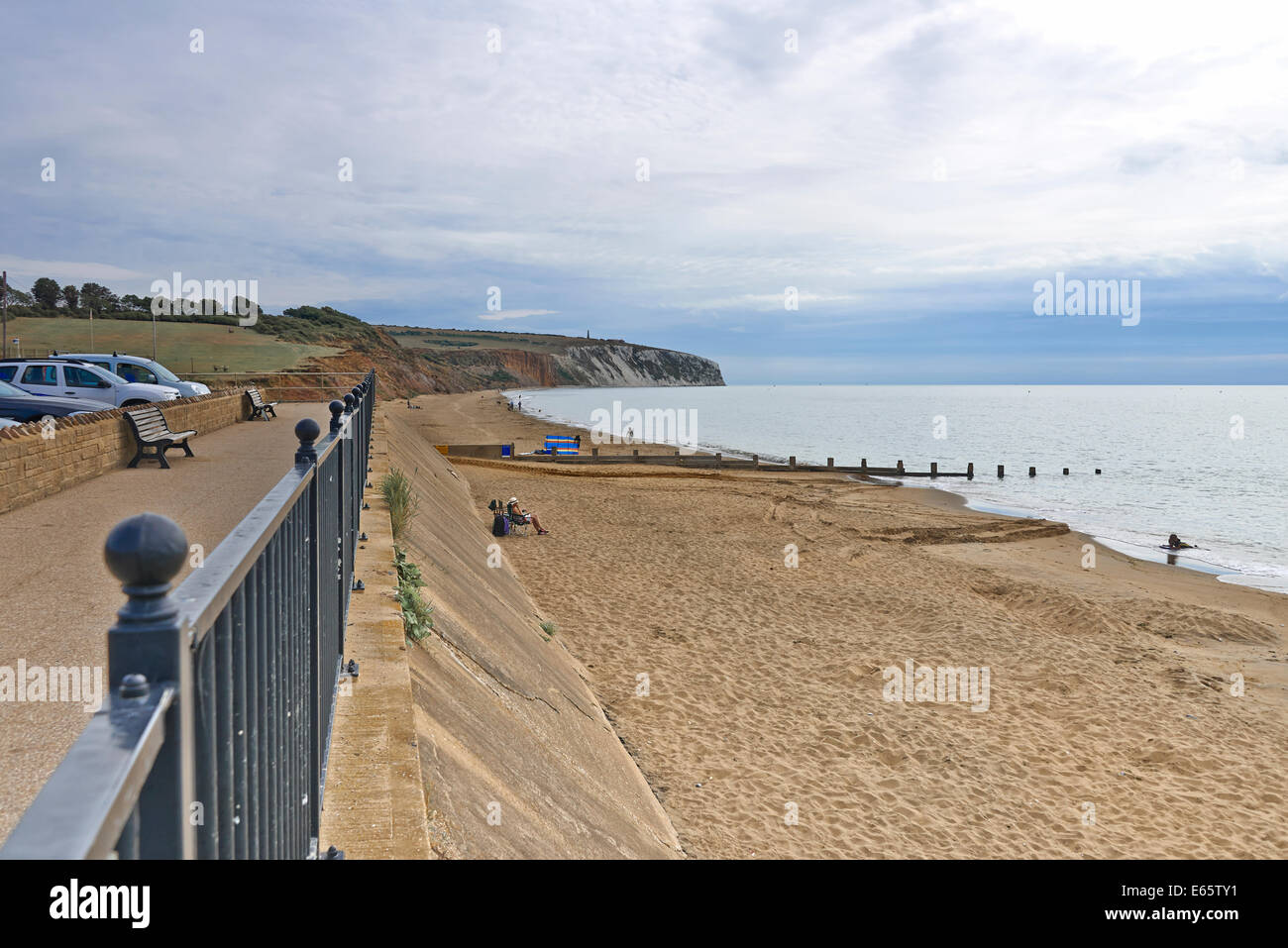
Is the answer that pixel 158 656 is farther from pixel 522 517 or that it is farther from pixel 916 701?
pixel 522 517

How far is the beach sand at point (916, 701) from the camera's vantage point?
7621mm

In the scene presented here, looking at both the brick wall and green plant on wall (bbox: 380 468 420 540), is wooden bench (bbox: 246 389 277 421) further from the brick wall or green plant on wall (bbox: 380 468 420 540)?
green plant on wall (bbox: 380 468 420 540)

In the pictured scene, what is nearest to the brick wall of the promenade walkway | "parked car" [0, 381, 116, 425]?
the promenade walkway

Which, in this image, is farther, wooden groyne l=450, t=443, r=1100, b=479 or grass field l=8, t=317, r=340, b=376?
grass field l=8, t=317, r=340, b=376

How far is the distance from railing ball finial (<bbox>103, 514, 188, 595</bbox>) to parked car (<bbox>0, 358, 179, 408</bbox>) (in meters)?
18.9

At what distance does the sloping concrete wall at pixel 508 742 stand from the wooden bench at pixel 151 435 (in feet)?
16.9

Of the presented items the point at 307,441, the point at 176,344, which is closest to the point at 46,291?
the point at 176,344

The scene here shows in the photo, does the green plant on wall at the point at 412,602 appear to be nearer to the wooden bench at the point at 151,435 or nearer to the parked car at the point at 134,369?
the wooden bench at the point at 151,435

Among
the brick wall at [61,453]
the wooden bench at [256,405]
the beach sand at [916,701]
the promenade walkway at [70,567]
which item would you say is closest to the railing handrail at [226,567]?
the promenade walkway at [70,567]

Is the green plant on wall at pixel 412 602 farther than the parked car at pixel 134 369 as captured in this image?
No

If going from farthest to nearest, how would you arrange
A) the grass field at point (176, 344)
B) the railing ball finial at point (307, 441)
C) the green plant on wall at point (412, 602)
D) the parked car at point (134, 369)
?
the grass field at point (176, 344) → the parked car at point (134, 369) → the green plant on wall at point (412, 602) → the railing ball finial at point (307, 441)

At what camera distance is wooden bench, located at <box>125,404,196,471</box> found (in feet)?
42.0

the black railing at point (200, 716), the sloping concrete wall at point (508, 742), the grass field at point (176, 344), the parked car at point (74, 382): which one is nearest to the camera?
the black railing at point (200, 716)

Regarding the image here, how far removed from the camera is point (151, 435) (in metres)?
13.0
